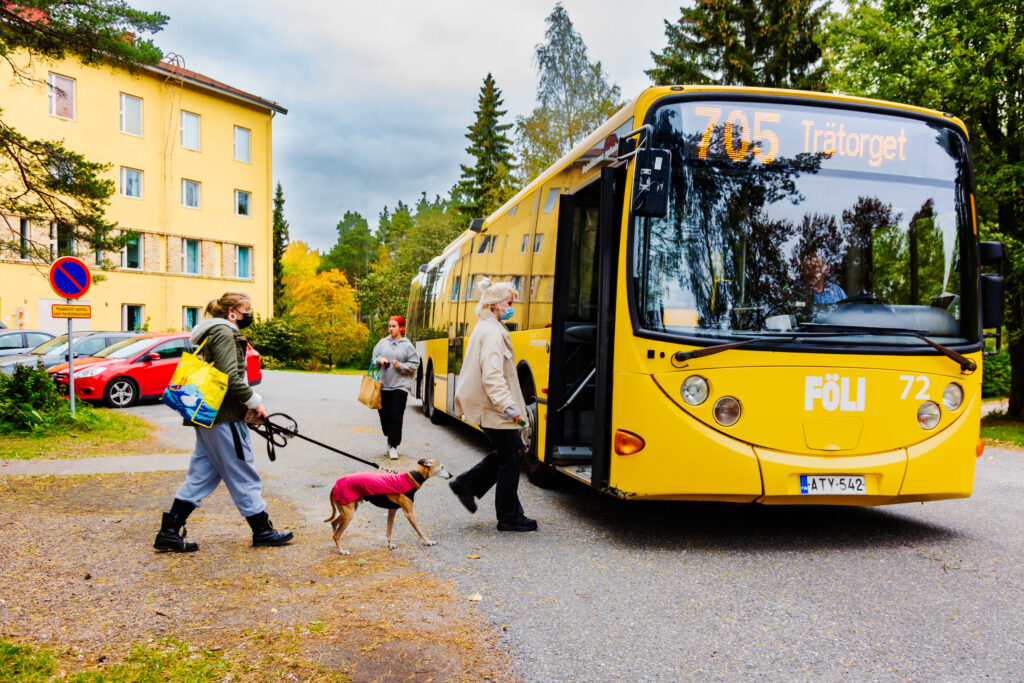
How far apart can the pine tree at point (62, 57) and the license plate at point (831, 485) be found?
1037cm

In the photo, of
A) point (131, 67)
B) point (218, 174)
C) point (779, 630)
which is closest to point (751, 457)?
point (779, 630)

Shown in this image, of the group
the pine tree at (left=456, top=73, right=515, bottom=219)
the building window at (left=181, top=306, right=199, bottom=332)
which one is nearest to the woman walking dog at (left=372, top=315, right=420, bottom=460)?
the building window at (left=181, top=306, right=199, bottom=332)

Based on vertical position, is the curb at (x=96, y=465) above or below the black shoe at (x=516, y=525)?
below

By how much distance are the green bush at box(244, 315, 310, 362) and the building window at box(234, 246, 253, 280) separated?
259 centimetres

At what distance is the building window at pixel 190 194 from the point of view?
37.5m

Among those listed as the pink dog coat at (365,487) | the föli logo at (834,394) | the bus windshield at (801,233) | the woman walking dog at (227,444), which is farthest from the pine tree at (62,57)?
the föli logo at (834,394)

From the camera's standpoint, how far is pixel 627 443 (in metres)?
5.95

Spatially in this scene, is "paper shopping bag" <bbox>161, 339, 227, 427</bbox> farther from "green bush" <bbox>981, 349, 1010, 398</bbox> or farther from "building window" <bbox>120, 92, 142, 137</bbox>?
"building window" <bbox>120, 92, 142, 137</bbox>

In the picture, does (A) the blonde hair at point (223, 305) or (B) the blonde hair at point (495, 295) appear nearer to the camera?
(A) the blonde hair at point (223, 305)

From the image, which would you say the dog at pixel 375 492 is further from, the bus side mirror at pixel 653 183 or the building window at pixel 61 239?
the building window at pixel 61 239

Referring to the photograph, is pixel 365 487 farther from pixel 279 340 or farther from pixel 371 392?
pixel 279 340

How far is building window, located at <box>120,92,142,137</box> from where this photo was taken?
3522 centimetres

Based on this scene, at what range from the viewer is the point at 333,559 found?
563 centimetres

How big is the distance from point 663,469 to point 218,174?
37.2 metres
